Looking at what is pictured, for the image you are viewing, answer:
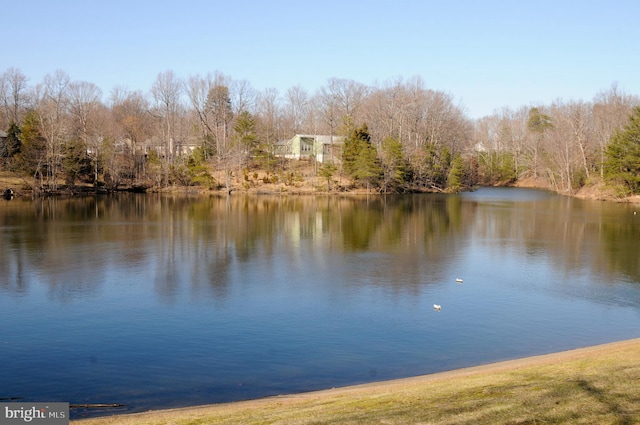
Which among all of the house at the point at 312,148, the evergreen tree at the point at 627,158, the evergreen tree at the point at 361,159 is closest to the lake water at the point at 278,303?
the evergreen tree at the point at 627,158

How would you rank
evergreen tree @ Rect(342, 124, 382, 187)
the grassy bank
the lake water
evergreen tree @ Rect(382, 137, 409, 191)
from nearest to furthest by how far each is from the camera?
the grassy bank, the lake water, evergreen tree @ Rect(342, 124, 382, 187), evergreen tree @ Rect(382, 137, 409, 191)

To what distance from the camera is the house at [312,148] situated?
87.0 m

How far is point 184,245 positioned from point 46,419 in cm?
2516

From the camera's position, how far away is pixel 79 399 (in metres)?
13.1

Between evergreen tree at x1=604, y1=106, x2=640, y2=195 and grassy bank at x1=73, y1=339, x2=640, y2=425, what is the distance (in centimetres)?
6248

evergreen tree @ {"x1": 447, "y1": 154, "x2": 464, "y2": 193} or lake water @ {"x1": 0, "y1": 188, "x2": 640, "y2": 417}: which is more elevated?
evergreen tree @ {"x1": 447, "y1": 154, "x2": 464, "y2": 193}

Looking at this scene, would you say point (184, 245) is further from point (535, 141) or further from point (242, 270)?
point (535, 141)

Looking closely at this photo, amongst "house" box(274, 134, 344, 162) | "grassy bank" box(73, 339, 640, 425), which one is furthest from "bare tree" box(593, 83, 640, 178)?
"grassy bank" box(73, 339, 640, 425)

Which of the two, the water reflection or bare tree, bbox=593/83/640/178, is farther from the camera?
bare tree, bbox=593/83/640/178

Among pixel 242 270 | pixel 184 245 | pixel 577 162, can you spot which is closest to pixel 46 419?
pixel 242 270

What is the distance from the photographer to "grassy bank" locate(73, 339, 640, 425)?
30.3 feet

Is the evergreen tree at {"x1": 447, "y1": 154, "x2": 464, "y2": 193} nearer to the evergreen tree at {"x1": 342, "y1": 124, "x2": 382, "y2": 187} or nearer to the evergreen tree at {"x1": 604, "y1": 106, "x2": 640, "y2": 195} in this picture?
the evergreen tree at {"x1": 342, "y1": 124, "x2": 382, "y2": 187}

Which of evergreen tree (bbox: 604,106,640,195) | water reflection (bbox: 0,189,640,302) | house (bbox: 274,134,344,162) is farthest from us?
house (bbox: 274,134,344,162)

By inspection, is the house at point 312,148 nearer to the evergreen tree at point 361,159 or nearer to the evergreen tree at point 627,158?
the evergreen tree at point 361,159
